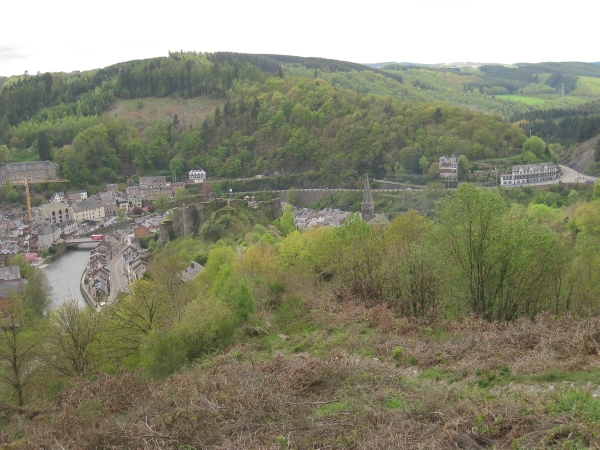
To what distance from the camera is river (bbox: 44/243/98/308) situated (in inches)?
1548

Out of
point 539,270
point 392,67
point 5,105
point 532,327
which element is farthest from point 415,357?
point 392,67

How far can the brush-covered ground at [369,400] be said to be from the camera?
671cm

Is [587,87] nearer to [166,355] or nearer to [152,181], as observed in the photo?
[152,181]

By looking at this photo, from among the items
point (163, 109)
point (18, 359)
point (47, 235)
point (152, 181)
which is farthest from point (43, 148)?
point (18, 359)

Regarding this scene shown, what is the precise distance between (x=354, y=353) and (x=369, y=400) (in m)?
2.67

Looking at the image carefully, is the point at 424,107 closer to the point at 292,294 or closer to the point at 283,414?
the point at 292,294

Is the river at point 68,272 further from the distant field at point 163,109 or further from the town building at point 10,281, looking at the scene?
the distant field at point 163,109

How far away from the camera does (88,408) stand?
8953 millimetres

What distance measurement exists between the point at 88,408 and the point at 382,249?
10.1 metres

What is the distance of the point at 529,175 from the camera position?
55.6 meters

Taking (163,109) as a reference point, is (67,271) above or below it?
below

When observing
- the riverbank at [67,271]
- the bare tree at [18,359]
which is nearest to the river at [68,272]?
the riverbank at [67,271]

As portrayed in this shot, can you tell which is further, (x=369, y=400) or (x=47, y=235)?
(x=47, y=235)

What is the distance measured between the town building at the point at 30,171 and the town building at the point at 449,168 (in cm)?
5388
